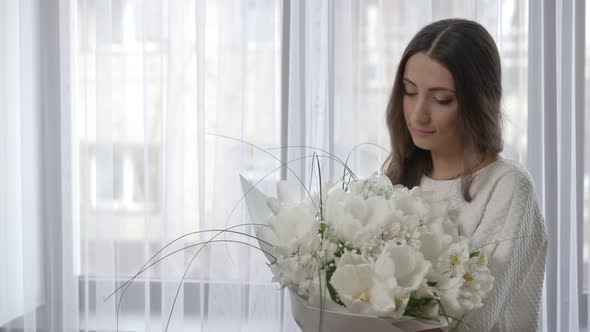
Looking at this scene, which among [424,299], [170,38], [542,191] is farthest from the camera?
[170,38]

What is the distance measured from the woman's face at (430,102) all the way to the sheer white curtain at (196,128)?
133 cm

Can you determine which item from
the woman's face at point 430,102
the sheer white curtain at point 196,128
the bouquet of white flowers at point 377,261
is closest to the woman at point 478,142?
the woman's face at point 430,102

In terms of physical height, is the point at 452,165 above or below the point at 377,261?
above

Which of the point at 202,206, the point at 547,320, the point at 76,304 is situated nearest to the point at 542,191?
the point at 547,320

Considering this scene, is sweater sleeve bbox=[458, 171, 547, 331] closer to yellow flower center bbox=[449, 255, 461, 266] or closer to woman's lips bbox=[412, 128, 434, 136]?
woman's lips bbox=[412, 128, 434, 136]

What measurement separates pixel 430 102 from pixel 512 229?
288 mm

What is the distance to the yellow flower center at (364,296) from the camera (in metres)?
0.81

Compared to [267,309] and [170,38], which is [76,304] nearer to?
[267,309]

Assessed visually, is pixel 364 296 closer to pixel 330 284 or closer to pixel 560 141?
pixel 330 284

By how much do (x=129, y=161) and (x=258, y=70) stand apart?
0.69 m

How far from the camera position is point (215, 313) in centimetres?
274

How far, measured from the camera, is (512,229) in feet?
3.93

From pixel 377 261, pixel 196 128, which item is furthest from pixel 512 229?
pixel 196 128

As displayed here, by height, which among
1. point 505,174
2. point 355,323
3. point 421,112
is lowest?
point 355,323
